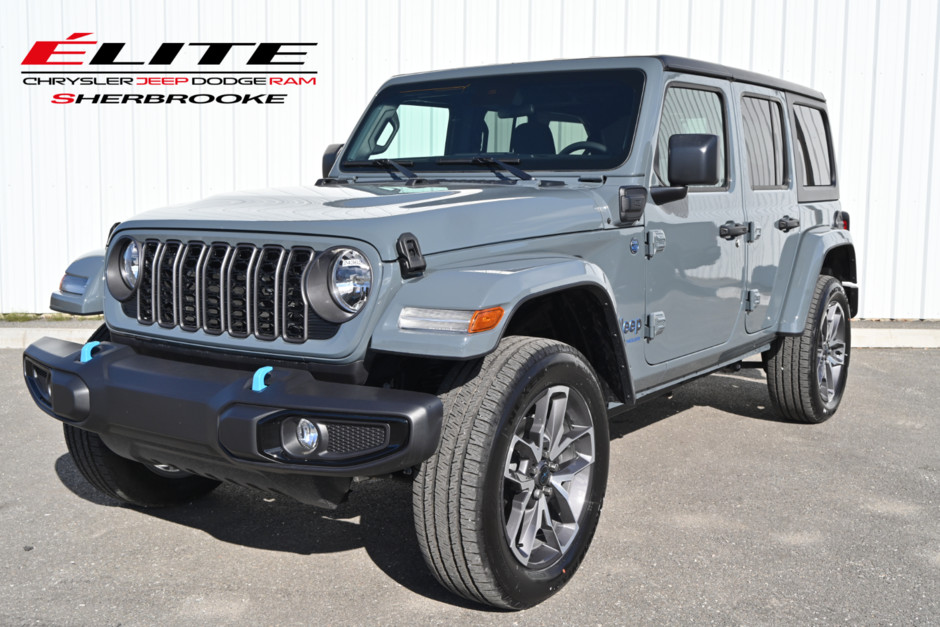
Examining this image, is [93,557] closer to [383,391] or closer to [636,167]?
[383,391]

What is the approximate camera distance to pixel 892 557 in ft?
11.3

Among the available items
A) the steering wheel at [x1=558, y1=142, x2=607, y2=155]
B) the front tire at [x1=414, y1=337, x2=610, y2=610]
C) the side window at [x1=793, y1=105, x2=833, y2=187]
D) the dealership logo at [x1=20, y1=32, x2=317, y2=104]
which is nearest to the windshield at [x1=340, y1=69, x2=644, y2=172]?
the steering wheel at [x1=558, y1=142, x2=607, y2=155]

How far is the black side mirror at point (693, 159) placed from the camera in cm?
356

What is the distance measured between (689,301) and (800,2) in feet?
21.2

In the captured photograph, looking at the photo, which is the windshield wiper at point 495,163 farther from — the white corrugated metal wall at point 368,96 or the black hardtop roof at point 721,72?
the white corrugated metal wall at point 368,96

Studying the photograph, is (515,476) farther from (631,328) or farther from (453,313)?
(631,328)

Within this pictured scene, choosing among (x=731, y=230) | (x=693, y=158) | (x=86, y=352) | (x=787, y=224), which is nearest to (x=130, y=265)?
(x=86, y=352)

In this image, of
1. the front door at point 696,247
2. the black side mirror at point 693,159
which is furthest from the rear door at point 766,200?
the black side mirror at point 693,159

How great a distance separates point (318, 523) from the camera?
12.5 feet

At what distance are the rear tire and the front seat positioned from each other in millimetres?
2280

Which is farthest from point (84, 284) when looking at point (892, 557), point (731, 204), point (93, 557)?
point (892, 557)

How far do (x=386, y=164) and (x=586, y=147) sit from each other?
1.00 meters

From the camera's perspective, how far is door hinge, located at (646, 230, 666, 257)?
3730mm

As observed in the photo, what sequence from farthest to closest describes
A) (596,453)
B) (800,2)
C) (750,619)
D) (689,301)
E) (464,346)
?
(800,2) → (689,301) → (596,453) → (750,619) → (464,346)
